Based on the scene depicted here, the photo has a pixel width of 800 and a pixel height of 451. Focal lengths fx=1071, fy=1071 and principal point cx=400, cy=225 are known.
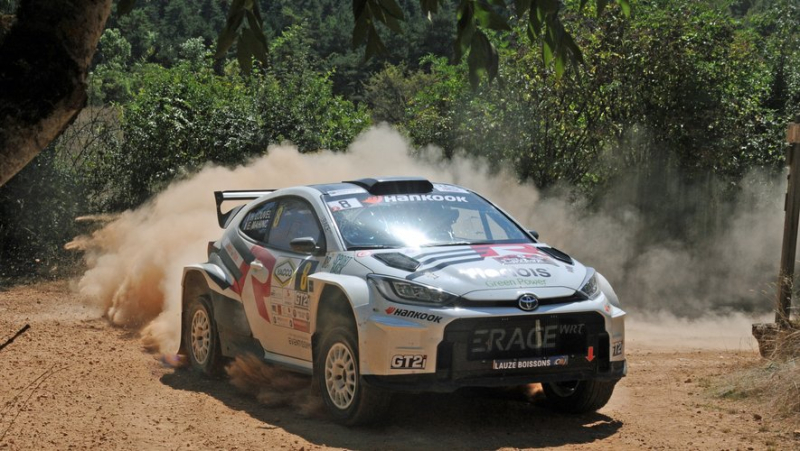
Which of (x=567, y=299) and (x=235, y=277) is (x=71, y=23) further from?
(x=235, y=277)

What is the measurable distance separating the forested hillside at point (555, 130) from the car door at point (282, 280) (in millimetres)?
7557

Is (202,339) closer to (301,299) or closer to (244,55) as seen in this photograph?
(301,299)

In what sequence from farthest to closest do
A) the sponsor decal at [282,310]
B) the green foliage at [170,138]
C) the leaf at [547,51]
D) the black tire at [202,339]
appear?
the green foliage at [170,138], the black tire at [202,339], the sponsor decal at [282,310], the leaf at [547,51]

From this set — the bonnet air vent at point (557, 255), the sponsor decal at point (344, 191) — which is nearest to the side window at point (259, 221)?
the sponsor decal at point (344, 191)

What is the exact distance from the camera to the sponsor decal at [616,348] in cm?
718

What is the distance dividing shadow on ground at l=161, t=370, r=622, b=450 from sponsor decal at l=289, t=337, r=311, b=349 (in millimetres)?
477

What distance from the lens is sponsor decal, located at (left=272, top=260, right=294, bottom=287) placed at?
7.98 metres

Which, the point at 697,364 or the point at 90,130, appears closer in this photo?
the point at 697,364

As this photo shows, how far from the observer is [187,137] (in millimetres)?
18359

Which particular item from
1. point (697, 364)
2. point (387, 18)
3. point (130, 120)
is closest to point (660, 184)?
point (697, 364)

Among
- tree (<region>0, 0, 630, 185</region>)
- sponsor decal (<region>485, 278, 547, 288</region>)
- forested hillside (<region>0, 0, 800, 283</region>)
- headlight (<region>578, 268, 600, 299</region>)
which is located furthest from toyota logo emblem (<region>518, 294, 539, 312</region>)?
forested hillside (<region>0, 0, 800, 283</region>)

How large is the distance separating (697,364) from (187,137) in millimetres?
10831

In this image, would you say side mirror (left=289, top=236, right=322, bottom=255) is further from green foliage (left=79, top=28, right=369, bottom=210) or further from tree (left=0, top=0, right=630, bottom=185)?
green foliage (left=79, top=28, right=369, bottom=210)

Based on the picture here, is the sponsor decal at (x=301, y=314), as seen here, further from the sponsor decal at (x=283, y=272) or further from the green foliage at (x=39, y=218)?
the green foliage at (x=39, y=218)
